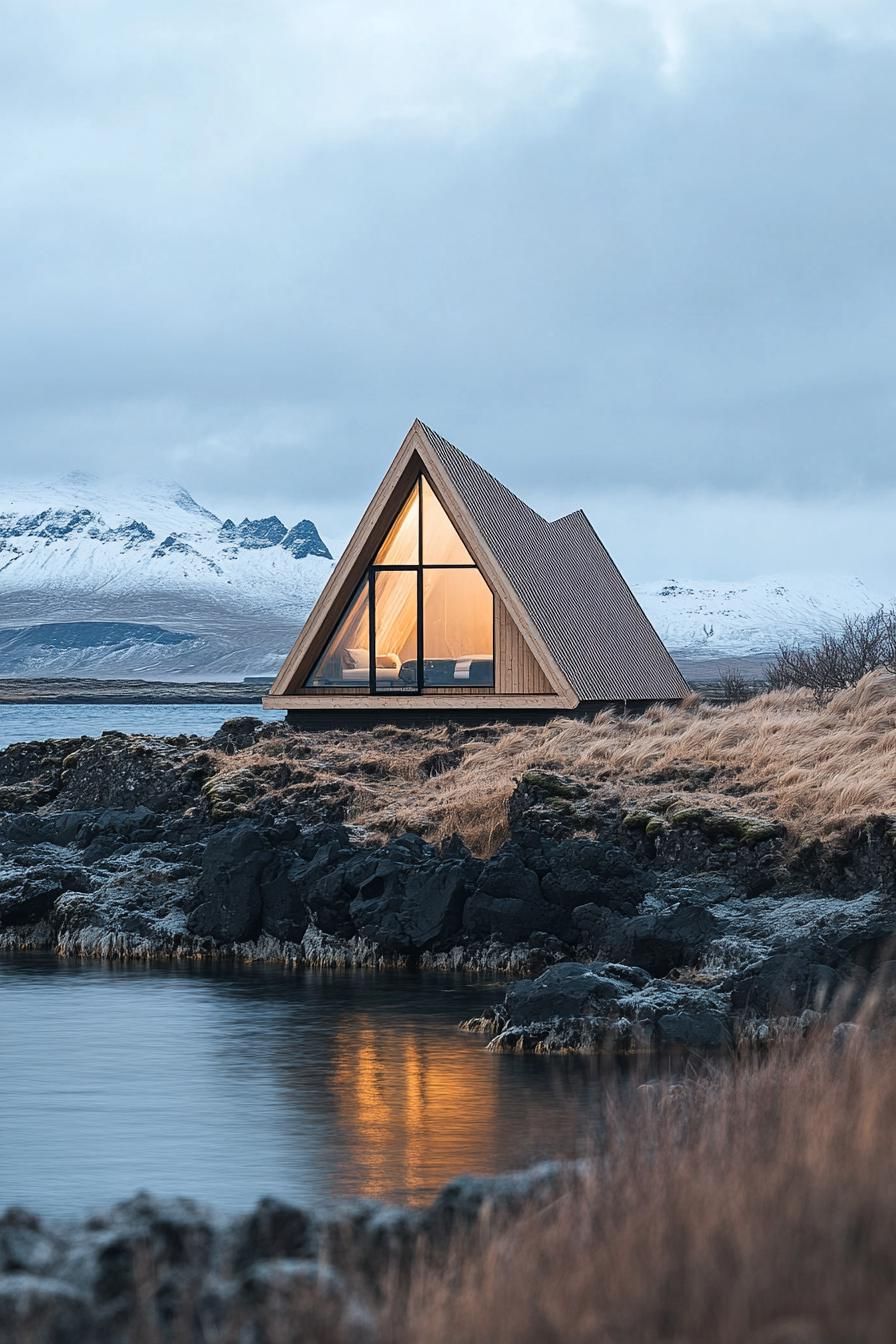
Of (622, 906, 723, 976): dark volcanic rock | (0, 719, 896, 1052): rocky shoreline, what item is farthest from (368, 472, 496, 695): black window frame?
(622, 906, 723, 976): dark volcanic rock

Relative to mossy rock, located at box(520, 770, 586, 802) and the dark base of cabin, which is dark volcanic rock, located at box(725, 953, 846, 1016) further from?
the dark base of cabin

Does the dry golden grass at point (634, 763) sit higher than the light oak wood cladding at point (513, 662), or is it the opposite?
the light oak wood cladding at point (513, 662)

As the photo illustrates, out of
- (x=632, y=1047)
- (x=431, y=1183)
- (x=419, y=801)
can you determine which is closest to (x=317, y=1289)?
(x=431, y=1183)

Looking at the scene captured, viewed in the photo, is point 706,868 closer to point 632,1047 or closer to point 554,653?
point 632,1047

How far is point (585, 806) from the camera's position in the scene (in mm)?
21375

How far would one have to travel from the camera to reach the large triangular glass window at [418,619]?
31625mm

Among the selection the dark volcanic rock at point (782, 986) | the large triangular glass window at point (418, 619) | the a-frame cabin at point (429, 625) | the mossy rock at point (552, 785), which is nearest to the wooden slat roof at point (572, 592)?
the a-frame cabin at point (429, 625)

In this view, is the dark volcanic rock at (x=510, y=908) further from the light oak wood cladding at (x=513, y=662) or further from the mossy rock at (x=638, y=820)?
the light oak wood cladding at (x=513, y=662)

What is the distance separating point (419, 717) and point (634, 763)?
7.68 meters

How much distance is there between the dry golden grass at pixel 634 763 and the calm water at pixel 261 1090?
4893 millimetres

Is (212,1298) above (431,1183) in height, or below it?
above

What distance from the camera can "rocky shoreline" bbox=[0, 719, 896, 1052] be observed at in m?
14.3

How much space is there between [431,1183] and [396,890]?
30.1 feet

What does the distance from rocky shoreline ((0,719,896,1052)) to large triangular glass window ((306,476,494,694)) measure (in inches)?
306
